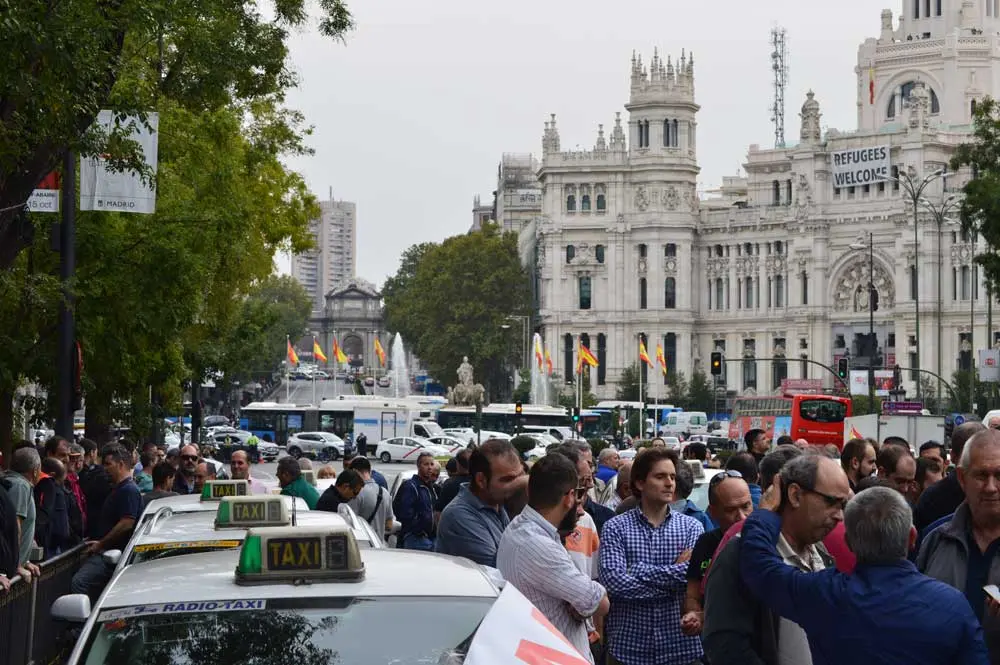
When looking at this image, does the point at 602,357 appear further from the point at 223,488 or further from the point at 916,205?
the point at 223,488

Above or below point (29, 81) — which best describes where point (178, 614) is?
below

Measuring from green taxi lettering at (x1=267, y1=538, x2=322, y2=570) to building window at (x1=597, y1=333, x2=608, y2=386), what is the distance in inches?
4497

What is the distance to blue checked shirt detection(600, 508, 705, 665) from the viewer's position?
836cm

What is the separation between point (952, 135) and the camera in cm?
11338

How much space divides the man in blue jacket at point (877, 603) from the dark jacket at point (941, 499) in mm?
3614

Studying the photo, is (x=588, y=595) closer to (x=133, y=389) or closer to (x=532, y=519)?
(x=532, y=519)

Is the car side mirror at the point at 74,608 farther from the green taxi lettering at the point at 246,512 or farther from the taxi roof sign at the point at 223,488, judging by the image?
the taxi roof sign at the point at 223,488

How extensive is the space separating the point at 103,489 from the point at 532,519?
8.84 meters

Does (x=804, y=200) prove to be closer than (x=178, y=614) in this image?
No

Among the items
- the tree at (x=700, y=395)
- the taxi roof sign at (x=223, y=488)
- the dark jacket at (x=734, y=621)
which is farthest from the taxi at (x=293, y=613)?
the tree at (x=700, y=395)

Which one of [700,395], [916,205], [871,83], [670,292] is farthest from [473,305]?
[916,205]

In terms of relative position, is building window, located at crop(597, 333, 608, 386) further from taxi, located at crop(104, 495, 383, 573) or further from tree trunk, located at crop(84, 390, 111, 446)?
taxi, located at crop(104, 495, 383, 573)

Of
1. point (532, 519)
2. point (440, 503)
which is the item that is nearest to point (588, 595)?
point (532, 519)

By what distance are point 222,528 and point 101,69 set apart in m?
7.24
